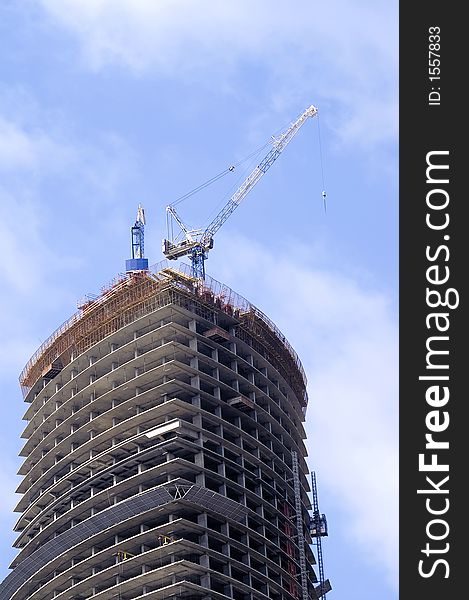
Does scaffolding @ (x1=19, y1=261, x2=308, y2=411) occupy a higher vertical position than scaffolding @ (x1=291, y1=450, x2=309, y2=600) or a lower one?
higher

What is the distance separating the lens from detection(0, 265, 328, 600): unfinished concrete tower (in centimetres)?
15850

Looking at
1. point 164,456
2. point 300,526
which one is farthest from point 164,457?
point 300,526

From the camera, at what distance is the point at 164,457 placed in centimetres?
16462

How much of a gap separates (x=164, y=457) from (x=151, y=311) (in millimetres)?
18586

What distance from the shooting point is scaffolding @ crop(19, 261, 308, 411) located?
175m

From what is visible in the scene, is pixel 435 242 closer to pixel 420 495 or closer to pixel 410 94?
pixel 410 94

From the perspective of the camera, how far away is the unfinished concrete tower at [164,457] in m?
158

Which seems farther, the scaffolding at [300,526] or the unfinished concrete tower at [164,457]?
the scaffolding at [300,526]

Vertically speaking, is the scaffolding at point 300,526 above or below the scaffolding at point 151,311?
below

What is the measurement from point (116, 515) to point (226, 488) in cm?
1291

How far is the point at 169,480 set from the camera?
161 meters

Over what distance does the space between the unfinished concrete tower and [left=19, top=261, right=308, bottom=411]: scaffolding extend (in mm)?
176

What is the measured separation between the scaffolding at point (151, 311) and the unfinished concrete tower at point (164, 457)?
0.58ft

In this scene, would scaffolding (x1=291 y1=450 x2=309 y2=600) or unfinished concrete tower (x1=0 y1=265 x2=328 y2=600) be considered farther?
scaffolding (x1=291 y1=450 x2=309 y2=600)
